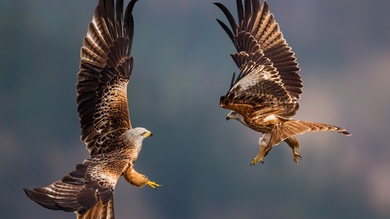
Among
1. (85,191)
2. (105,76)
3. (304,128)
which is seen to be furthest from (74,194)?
(304,128)

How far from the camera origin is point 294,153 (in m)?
13.7

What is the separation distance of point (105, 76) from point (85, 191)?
11.5 feet

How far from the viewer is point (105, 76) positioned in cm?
1371

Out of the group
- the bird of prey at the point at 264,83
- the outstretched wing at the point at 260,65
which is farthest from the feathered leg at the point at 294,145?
the outstretched wing at the point at 260,65

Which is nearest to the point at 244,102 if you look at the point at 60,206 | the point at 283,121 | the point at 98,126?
the point at 283,121

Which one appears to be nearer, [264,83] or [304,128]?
[304,128]

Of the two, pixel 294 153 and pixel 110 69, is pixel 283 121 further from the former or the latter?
pixel 110 69

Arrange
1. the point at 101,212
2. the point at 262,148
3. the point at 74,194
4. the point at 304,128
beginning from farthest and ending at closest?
the point at 262,148 → the point at 304,128 → the point at 101,212 → the point at 74,194

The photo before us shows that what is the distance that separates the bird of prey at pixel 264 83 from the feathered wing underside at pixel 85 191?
247 centimetres

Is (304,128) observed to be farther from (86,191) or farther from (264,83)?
(86,191)

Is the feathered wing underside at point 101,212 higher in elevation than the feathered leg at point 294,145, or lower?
lower

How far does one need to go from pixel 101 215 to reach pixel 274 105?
13.7 feet

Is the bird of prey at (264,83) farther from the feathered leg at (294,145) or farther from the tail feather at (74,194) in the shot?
the tail feather at (74,194)

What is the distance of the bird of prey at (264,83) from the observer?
12391mm
